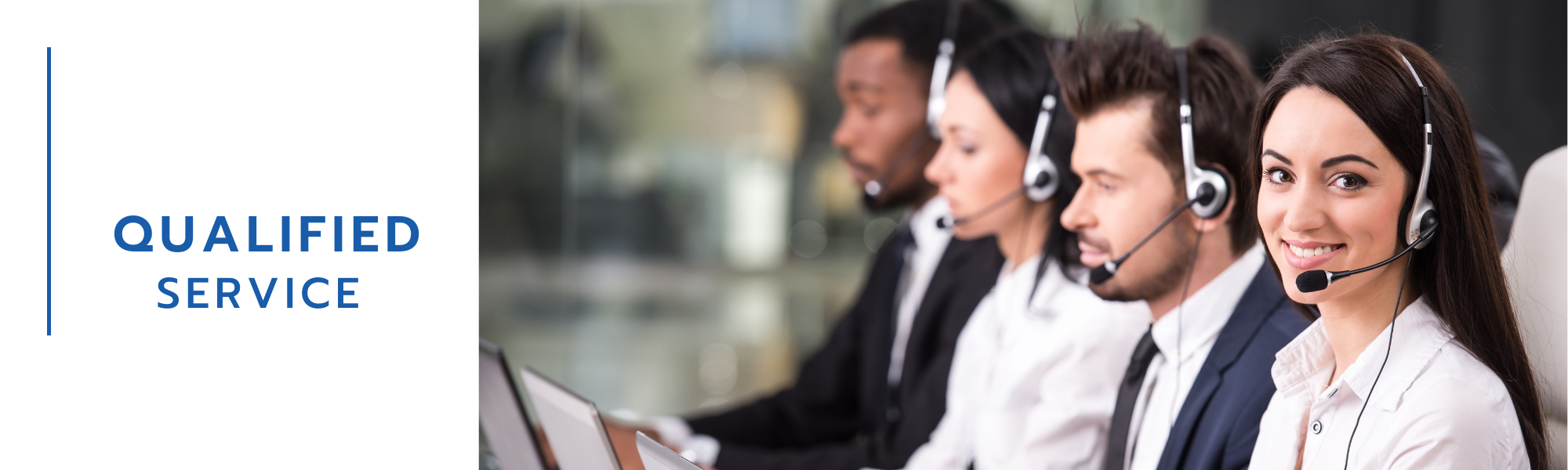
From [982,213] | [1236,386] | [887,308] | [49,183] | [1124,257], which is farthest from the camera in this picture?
[887,308]

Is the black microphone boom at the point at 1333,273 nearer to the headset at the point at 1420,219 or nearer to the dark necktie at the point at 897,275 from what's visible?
the headset at the point at 1420,219

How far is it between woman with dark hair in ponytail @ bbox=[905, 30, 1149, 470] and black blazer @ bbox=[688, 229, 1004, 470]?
0.10 metres

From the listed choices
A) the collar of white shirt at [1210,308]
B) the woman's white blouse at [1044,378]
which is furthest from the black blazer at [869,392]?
the collar of white shirt at [1210,308]

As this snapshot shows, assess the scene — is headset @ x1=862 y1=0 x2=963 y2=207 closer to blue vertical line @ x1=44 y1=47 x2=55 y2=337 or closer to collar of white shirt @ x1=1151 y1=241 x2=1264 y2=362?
collar of white shirt @ x1=1151 y1=241 x2=1264 y2=362

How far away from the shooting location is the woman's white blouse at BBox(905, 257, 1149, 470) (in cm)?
142

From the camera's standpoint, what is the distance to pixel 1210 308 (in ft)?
4.20

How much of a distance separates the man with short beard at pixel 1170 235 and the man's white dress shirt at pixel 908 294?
2.55ft

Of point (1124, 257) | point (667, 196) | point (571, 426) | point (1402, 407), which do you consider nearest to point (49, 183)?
point (571, 426)

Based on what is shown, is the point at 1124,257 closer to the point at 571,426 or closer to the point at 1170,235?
the point at 1170,235

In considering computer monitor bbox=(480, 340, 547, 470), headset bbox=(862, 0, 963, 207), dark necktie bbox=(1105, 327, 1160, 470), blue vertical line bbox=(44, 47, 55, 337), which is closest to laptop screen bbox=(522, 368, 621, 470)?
computer monitor bbox=(480, 340, 547, 470)

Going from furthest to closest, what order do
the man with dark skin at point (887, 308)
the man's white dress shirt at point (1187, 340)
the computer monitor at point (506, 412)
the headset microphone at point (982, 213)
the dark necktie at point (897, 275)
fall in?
the dark necktie at point (897, 275) → the man with dark skin at point (887, 308) → the headset microphone at point (982, 213) → the computer monitor at point (506, 412) → the man's white dress shirt at point (1187, 340)

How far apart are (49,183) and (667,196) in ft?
13.7

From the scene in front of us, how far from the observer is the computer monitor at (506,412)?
141 centimetres

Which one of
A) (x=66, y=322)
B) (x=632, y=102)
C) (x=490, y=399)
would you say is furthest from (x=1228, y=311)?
(x=632, y=102)
